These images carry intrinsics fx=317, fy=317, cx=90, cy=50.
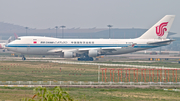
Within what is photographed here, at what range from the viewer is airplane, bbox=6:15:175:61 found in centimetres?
8688

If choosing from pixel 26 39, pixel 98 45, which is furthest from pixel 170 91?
pixel 26 39

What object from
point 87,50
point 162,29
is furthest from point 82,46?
point 162,29

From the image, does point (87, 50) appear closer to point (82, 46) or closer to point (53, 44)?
point (82, 46)

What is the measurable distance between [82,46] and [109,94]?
51.8 m

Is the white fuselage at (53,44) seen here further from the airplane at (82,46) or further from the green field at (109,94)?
the green field at (109,94)

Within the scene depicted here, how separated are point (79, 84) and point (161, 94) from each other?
39.6 feet

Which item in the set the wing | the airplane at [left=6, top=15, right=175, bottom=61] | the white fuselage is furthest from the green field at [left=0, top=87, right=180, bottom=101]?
the white fuselage

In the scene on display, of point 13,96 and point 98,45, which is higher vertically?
point 98,45

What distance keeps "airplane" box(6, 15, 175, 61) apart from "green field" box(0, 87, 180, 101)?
46216 mm

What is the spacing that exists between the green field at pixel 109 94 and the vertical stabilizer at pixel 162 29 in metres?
50.8

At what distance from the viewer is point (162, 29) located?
9062cm

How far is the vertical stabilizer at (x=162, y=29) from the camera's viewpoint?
89.7 m

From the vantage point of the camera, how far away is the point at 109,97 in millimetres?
34562

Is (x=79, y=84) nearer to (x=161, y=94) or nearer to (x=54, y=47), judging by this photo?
(x=161, y=94)
